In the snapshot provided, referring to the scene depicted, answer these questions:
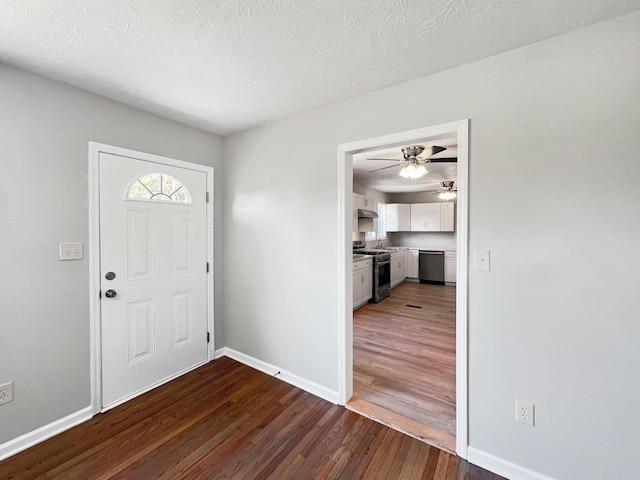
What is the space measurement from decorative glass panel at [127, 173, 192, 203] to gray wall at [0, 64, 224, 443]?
0.34m

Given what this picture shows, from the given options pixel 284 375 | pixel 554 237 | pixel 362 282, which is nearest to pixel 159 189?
pixel 284 375

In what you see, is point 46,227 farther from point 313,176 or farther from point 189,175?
point 313,176

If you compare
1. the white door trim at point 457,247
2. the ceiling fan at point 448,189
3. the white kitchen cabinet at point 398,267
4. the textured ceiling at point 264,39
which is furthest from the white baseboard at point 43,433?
the ceiling fan at point 448,189

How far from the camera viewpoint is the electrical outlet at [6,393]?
168cm

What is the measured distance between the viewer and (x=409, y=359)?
2.97 m

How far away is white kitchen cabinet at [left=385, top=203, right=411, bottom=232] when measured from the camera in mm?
7473

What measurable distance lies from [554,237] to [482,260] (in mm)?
359

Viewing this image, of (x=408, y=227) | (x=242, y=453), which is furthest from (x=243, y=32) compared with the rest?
(x=408, y=227)

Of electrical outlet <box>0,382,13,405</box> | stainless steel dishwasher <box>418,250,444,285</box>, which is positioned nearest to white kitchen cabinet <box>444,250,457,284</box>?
stainless steel dishwasher <box>418,250,444,285</box>

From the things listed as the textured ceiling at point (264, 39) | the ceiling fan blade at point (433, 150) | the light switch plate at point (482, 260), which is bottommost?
the light switch plate at point (482, 260)

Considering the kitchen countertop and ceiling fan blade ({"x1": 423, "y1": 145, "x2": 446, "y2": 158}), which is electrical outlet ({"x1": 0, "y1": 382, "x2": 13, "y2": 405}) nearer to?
ceiling fan blade ({"x1": 423, "y1": 145, "x2": 446, "y2": 158})

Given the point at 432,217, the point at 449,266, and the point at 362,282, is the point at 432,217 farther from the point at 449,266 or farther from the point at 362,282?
the point at 362,282

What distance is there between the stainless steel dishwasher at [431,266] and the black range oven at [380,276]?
6.33 feet

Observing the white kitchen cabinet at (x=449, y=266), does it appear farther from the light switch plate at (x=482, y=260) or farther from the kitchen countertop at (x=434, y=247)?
the light switch plate at (x=482, y=260)
